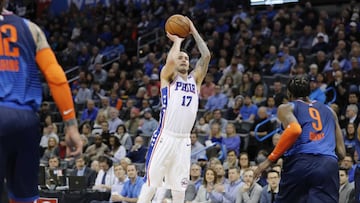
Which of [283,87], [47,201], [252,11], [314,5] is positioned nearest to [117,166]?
[47,201]

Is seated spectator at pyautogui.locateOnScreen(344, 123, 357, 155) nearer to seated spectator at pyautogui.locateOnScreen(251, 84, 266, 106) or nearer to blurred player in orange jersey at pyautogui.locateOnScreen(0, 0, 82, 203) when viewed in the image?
seated spectator at pyautogui.locateOnScreen(251, 84, 266, 106)

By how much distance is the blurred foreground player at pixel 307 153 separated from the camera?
23.4 feet

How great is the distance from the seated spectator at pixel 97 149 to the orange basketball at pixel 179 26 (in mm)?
7337

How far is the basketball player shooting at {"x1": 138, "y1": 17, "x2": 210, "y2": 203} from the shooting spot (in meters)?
8.43

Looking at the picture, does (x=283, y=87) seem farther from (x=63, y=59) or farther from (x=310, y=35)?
(x=63, y=59)

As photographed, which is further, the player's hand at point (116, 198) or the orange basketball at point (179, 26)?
the player's hand at point (116, 198)

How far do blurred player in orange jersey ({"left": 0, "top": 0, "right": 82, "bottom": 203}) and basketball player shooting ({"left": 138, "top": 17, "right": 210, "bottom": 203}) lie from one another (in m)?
3.71

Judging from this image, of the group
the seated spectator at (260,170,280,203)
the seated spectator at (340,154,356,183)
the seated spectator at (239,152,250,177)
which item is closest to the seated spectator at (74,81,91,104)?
the seated spectator at (239,152,250,177)

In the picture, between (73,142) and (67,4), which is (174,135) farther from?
(67,4)

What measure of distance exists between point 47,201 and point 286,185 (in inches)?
245

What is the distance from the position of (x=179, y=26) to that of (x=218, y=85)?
8.59 meters

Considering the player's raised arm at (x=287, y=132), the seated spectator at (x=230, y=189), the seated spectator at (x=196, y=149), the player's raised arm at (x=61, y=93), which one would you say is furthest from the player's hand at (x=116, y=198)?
the player's raised arm at (x=61, y=93)

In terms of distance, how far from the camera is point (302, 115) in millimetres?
7203

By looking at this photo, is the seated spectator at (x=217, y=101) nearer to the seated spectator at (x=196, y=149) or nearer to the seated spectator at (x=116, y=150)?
the seated spectator at (x=196, y=149)
